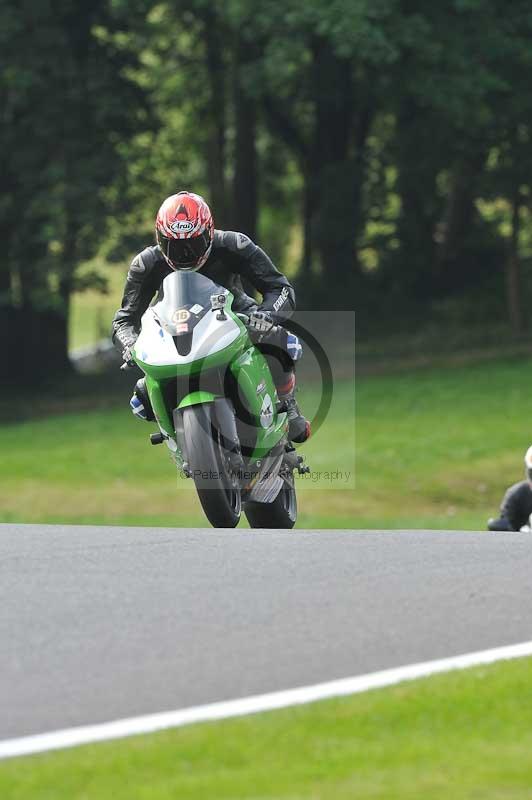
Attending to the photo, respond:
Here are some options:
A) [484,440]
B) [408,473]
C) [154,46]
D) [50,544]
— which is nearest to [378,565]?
[50,544]

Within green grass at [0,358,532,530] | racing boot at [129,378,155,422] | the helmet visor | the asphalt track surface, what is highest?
the helmet visor

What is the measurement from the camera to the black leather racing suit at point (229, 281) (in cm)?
962

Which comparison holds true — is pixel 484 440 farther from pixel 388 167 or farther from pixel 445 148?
pixel 388 167

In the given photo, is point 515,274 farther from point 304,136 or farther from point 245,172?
point 304,136

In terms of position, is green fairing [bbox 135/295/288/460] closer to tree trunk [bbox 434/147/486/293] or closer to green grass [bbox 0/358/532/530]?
green grass [bbox 0/358/532/530]

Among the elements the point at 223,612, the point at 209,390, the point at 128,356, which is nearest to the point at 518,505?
the point at 209,390

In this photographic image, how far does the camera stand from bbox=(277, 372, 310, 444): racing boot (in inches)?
396

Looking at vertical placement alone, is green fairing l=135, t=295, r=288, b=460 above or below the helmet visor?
below

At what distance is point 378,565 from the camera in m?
7.30

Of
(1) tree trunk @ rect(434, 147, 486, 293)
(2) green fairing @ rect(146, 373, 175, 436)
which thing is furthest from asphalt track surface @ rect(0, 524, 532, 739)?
(1) tree trunk @ rect(434, 147, 486, 293)

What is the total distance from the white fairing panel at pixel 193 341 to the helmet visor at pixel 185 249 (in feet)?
1.11

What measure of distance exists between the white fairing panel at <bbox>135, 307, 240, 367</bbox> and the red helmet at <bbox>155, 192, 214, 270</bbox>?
1.18 ft

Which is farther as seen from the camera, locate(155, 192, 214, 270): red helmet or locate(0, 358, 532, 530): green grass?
locate(0, 358, 532, 530): green grass

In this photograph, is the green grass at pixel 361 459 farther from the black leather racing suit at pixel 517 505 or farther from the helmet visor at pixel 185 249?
the helmet visor at pixel 185 249
